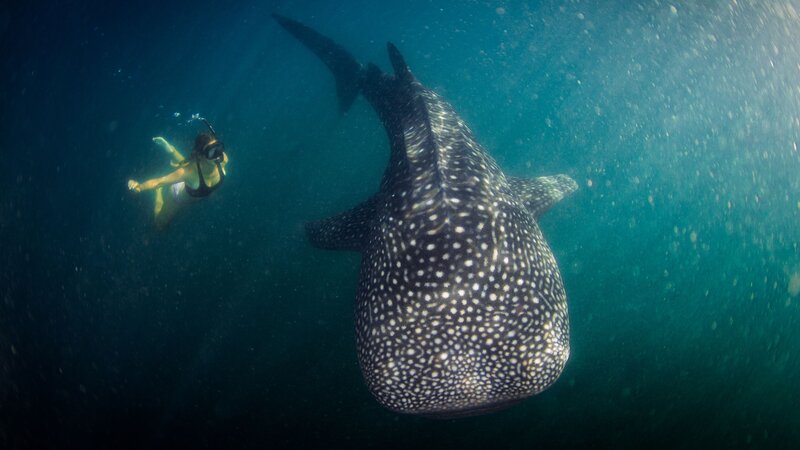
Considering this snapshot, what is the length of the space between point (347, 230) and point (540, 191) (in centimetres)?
385

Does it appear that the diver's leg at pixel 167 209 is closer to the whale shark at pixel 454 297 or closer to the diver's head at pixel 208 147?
the diver's head at pixel 208 147

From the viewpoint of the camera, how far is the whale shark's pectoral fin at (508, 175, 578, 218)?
7238 mm

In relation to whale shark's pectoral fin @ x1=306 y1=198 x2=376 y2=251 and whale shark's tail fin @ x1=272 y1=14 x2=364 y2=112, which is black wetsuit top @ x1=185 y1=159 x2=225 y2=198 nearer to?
whale shark's pectoral fin @ x1=306 y1=198 x2=376 y2=251

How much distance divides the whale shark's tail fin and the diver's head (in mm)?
5578

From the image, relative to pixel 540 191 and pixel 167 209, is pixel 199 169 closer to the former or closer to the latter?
pixel 167 209

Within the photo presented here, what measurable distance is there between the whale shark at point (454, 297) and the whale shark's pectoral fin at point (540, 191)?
1580mm

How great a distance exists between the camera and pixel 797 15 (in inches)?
722

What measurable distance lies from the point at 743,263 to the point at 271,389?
908 inches

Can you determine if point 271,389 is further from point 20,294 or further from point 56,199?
point 56,199

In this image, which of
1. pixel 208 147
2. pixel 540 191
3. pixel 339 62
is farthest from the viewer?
pixel 339 62

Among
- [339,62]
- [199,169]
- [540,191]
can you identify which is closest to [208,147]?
[199,169]

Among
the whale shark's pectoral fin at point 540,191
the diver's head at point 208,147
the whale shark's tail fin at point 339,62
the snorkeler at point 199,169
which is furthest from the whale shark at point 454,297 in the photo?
the whale shark's tail fin at point 339,62

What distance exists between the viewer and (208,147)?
7312 mm

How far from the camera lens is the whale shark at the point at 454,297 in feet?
13.0
